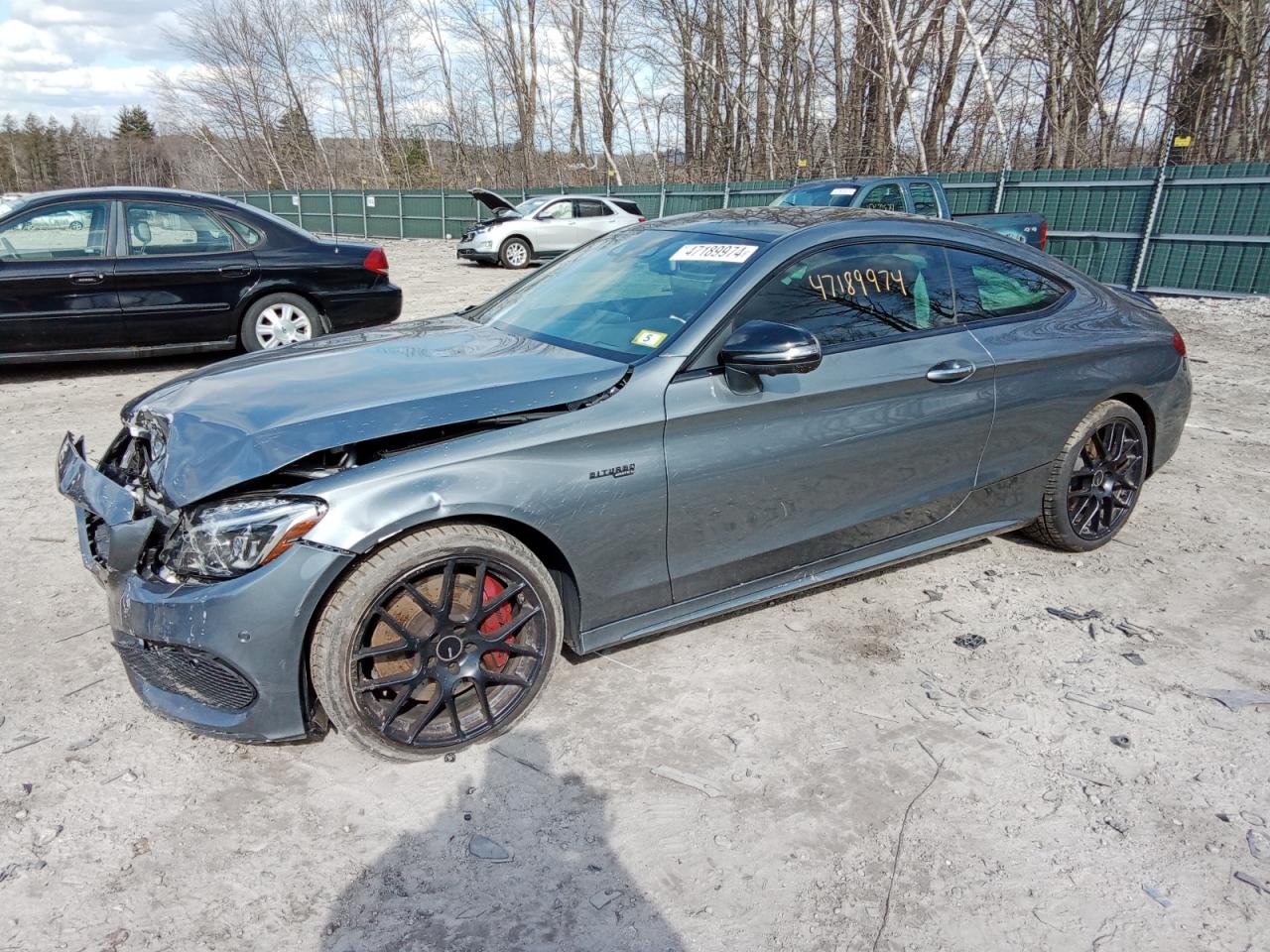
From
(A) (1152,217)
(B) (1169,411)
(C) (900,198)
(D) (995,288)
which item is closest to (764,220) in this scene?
(D) (995,288)

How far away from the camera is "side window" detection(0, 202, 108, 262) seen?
20.9 ft

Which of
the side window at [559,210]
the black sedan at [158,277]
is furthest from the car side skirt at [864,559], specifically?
the side window at [559,210]

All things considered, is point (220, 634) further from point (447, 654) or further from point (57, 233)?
point (57, 233)

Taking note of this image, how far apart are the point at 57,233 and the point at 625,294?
5691 millimetres

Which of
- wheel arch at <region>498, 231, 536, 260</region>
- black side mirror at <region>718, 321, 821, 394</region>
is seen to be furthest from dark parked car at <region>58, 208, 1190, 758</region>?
wheel arch at <region>498, 231, 536, 260</region>

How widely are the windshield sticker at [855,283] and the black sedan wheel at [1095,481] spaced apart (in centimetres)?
124

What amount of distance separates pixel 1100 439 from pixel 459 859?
349cm

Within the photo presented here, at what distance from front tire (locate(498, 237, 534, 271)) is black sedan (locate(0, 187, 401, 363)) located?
10708 millimetres

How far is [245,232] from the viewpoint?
23.3ft

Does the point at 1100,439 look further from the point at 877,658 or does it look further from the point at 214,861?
the point at 214,861

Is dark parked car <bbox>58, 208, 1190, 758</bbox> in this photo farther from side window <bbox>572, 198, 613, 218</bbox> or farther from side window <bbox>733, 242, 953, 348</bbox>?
side window <bbox>572, 198, 613, 218</bbox>

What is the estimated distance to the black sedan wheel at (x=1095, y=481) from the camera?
12.7 ft

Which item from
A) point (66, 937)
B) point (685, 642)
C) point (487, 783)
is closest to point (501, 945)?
point (487, 783)

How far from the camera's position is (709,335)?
2.84m
